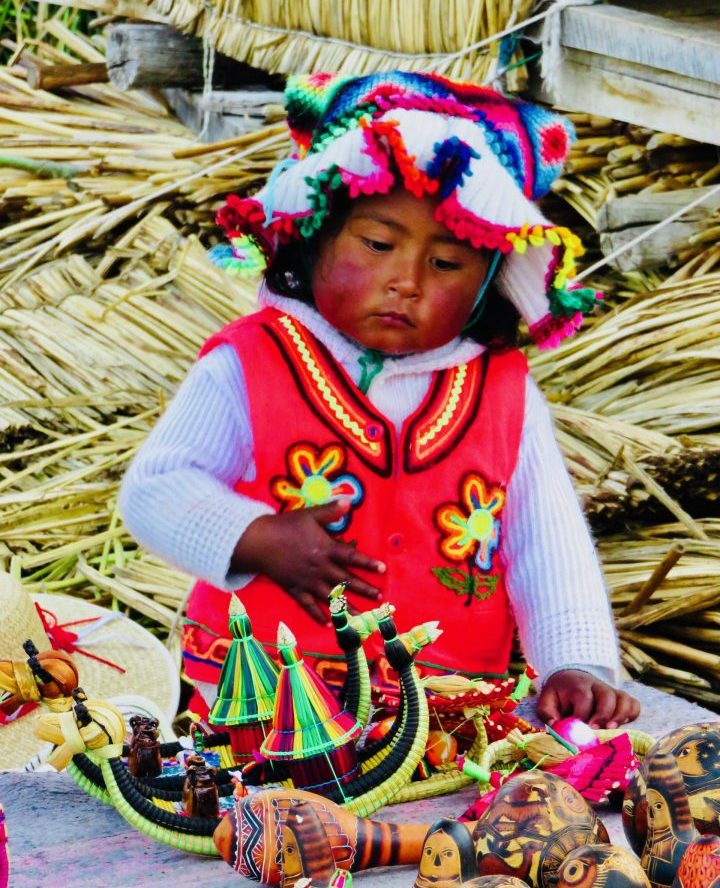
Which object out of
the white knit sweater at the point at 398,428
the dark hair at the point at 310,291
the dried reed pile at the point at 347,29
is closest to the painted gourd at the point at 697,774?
the white knit sweater at the point at 398,428

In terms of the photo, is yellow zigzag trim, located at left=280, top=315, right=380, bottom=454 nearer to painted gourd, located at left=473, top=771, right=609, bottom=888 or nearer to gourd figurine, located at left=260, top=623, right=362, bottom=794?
gourd figurine, located at left=260, top=623, right=362, bottom=794

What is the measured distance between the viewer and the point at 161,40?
6414 mm

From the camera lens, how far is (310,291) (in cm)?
299

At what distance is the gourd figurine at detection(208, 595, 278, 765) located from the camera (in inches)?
92.5

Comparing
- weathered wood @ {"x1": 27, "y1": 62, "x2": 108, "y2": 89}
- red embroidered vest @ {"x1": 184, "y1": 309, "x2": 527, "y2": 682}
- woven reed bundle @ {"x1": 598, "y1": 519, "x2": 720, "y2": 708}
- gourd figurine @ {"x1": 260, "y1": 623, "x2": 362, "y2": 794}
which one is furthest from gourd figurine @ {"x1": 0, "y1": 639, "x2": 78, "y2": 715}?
weathered wood @ {"x1": 27, "y1": 62, "x2": 108, "y2": 89}

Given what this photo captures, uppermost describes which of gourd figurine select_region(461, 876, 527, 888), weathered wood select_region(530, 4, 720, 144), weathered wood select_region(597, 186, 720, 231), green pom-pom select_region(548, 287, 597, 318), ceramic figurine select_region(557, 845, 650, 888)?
weathered wood select_region(530, 4, 720, 144)

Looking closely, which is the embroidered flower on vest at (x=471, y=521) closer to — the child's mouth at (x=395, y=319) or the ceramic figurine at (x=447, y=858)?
the child's mouth at (x=395, y=319)

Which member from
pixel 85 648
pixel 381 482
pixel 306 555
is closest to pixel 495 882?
pixel 306 555

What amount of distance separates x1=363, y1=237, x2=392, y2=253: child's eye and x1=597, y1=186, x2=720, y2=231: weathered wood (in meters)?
2.10

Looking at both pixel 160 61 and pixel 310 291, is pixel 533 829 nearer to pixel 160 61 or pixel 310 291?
pixel 310 291

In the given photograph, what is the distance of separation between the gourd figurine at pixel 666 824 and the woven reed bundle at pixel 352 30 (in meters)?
3.41

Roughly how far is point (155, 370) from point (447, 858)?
133 inches

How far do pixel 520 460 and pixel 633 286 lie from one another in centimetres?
204

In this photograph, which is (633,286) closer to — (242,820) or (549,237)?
(549,237)
